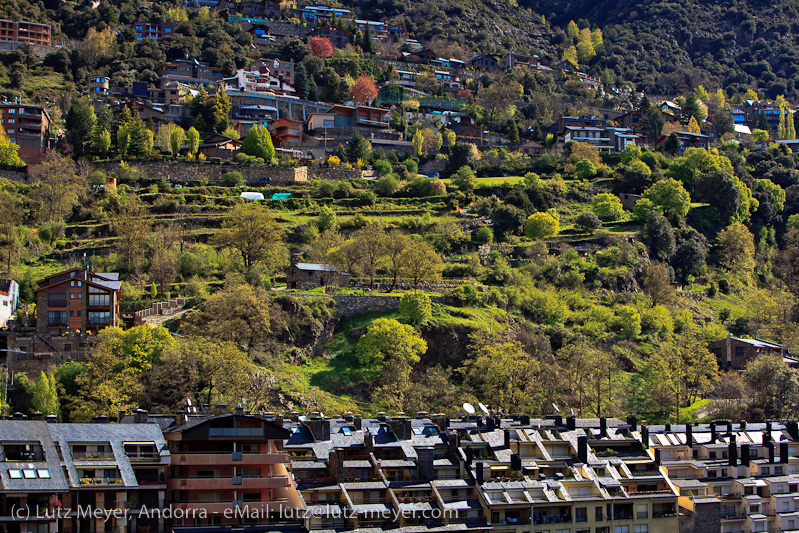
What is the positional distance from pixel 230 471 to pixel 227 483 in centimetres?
90

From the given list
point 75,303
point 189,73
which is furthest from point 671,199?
point 75,303

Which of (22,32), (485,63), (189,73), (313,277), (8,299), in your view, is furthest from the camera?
(485,63)

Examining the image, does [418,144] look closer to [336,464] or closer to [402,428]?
[402,428]

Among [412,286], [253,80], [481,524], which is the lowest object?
[481,524]

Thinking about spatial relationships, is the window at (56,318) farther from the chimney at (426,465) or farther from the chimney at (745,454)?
the chimney at (745,454)

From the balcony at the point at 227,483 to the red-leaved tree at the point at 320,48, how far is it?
393ft

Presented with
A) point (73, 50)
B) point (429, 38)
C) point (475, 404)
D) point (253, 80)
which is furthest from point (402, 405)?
point (429, 38)

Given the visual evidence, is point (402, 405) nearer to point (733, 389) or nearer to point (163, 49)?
point (733, 389)

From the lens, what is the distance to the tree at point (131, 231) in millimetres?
88875

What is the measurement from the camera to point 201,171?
374 feet

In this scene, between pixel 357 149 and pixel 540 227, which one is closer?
pixel 540 227

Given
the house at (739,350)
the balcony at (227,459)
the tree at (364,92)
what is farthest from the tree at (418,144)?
the balcony at (227,459)

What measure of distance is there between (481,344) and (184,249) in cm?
2756

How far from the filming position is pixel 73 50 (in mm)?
147625
